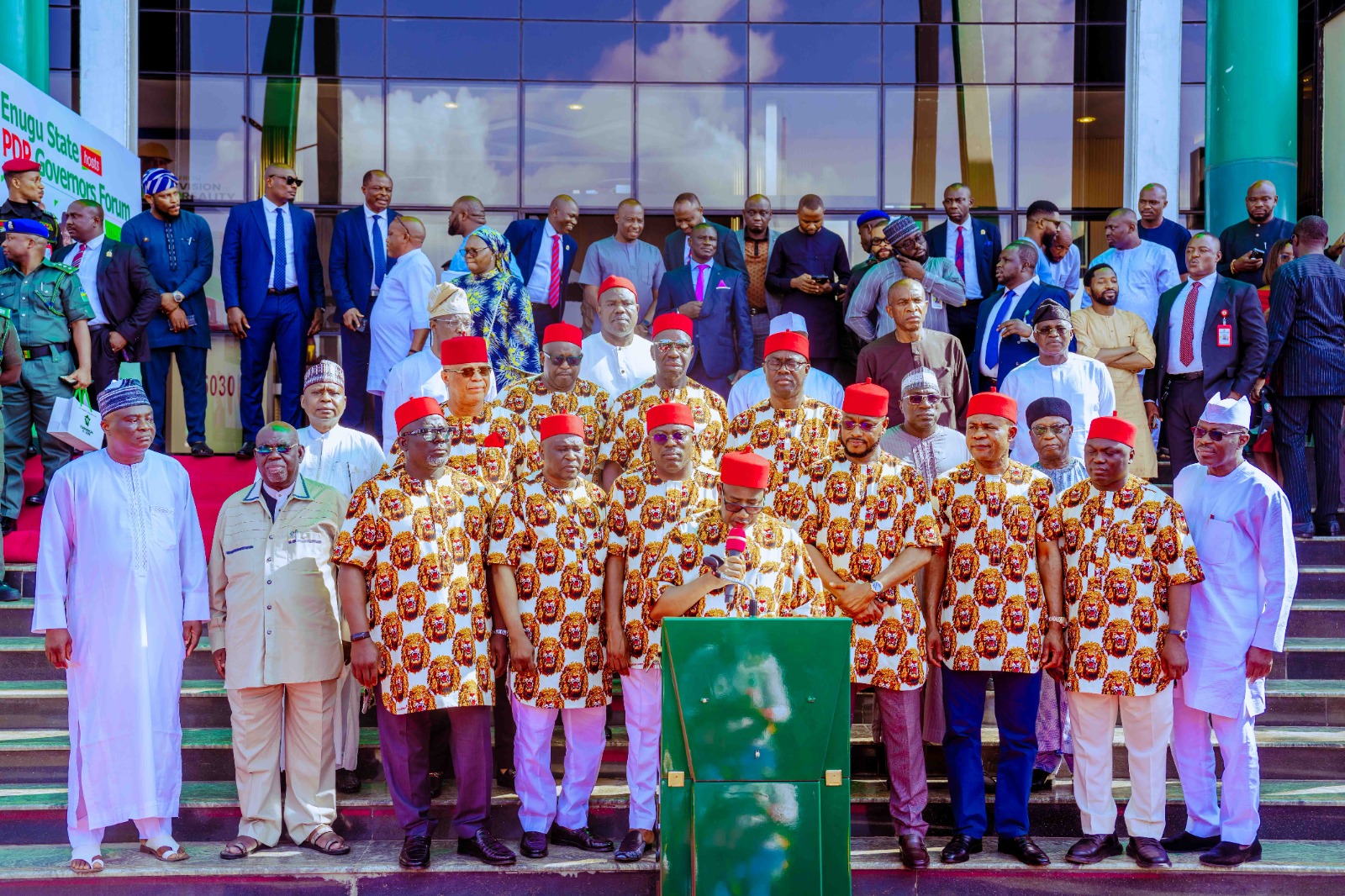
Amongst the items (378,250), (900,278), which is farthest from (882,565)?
(378,250)

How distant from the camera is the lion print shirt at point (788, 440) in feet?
20.0

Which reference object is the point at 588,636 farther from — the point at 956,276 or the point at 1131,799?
the point at 956,276

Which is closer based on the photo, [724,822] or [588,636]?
[724,822]

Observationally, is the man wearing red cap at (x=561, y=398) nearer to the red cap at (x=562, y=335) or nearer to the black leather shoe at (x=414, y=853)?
the red cap at (x=562, y=335)

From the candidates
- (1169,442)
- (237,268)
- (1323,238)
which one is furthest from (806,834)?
(237,268)

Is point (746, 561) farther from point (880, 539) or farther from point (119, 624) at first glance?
point (119, 624)

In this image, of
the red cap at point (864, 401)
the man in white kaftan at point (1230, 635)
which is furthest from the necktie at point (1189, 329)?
the red cap at point (864, 401)

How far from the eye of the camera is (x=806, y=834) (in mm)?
4461

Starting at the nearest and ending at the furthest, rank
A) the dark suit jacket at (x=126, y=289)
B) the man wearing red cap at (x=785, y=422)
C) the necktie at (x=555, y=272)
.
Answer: the man wearing red cap at (x=785, y=422) → the dark suit jacket at (x=126, y=289) → the necktie at (x=555, y=272)

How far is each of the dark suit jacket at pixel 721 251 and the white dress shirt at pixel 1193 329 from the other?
3.23 metres

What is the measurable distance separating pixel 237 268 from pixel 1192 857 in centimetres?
754

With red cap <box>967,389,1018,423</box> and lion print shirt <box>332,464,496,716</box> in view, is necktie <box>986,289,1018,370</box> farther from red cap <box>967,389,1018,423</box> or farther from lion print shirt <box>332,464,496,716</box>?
lion print shirt <box>332,464,496,716</box>

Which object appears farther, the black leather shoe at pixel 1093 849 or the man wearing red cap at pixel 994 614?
the man wearing red cap at pixel 994 614

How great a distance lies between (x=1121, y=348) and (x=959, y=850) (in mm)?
4140
